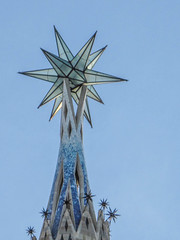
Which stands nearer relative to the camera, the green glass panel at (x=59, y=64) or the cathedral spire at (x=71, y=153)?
the cathedral spire at (x=71, y=153)

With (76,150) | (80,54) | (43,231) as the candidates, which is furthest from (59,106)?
(43,231)

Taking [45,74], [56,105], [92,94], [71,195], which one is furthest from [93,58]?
[71,195]

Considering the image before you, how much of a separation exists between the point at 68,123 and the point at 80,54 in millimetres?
5643

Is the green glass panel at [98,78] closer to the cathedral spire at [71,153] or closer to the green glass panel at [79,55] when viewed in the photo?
the cathedral spire at [71,153]

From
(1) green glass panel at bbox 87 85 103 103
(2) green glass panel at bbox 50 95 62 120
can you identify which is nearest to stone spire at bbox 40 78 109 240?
(1) green glass panel at bbox 87 85 103 103

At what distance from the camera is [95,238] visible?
2511 centimetres

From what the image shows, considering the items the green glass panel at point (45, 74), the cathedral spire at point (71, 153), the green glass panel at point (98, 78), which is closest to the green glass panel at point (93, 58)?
the cathedral spire at point (71, 153)

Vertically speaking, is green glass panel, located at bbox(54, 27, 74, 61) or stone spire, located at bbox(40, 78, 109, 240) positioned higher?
green glass panel, located at bbox(54, 27, 74, 61)

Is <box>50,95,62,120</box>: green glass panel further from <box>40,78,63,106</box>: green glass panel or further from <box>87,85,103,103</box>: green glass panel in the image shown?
<box>87,85,103,103</box>: green glass panel

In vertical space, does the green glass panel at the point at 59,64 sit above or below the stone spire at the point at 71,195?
above

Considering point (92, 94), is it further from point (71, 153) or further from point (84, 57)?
point (71, 153)

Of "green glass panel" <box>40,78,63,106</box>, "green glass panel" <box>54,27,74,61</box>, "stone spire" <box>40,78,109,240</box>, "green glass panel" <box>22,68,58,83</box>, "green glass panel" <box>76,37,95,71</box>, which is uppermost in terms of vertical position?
"green glass panel" <box>54,27,74,61</box>

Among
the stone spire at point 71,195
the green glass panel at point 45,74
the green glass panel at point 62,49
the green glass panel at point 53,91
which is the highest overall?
the green glass panel at point 62,49

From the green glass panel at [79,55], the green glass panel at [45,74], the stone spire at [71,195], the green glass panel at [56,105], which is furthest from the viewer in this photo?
the green glass panel at [56,105]
